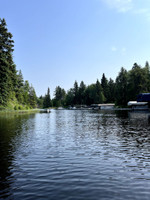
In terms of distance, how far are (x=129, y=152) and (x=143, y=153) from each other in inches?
41.5

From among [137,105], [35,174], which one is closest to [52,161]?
[35,174]

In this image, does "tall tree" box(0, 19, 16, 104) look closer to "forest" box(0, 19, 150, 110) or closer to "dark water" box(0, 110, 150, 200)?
"forest" box(0, 19, 150, 110)

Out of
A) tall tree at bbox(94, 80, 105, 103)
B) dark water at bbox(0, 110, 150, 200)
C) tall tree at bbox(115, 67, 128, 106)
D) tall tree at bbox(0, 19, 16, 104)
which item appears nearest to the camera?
dark water at bbox(0, 110, 150, 200)

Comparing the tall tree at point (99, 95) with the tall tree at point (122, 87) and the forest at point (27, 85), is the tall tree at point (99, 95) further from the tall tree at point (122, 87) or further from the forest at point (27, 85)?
the tall tree at point (122, 87)

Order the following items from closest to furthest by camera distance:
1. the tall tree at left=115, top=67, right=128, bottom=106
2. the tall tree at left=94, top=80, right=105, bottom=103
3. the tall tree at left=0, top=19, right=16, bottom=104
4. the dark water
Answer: the dark water
the tall tree at left=0, top=19, right=16, bottom=104
the tall tree at left=115, top=67, right=128, bottom=106
the tall tree at left=94, top=80, right=105, bottom=103

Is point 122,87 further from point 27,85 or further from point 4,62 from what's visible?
point 4,62

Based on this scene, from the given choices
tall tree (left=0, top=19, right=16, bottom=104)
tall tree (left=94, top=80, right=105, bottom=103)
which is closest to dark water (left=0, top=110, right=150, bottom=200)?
tall tree (left=0, top=19, right=16, bottom=104)

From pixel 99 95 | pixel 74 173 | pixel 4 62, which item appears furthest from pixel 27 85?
pixel 74 173

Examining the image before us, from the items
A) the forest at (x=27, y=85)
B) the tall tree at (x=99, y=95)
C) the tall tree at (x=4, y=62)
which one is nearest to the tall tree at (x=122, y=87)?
the forest at (x=27, y=85)

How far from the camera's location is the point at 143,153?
1470 cm

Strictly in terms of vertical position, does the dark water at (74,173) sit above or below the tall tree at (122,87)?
below

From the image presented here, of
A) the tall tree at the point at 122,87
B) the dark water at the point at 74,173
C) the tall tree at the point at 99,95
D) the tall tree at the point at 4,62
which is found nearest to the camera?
the dark water at the point at 74,173

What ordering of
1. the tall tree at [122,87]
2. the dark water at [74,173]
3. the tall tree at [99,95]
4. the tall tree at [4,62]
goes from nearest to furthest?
the dark water at [74,173], the tall tree at [4,62], the tall tree at [122,87], the tall tree at [99,95]

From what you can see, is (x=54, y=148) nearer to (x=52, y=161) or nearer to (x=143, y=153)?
(x=52, y=161)
